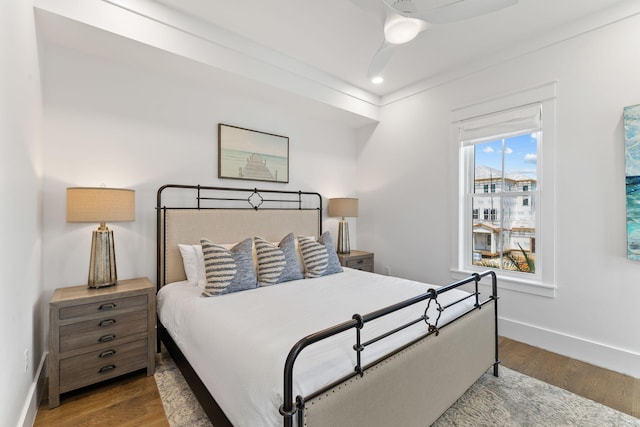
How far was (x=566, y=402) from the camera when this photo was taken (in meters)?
2.04

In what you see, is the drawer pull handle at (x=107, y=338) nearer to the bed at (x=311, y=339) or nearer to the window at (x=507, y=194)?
the bed at (x=311, y=339)

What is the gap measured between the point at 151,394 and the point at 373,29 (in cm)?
356

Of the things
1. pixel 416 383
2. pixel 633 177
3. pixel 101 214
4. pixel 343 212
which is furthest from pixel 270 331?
pixel 633 177

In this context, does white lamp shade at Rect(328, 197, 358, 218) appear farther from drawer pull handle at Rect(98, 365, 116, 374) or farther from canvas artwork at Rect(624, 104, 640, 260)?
drawer pull handle at Rect(98, 365, 116, 374)

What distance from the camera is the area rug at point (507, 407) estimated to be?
6.05 ft

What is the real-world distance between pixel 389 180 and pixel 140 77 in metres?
3.22

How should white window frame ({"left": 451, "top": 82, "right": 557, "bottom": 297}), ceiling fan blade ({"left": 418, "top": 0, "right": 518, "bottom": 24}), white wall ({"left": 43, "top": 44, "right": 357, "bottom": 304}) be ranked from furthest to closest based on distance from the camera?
white window frame ({"left": 451, "top": 82, "right": 557, "bottom": 297})
white wall ({"left": 43, "top": 44, "right": 357, "bottom": 304})
ceiling fan blade ({"left": 418, "top": 0, "right": 518, "bottom": 24})

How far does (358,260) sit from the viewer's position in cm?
407

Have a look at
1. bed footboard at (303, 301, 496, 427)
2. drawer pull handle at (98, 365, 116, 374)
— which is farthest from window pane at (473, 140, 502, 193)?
drawer pull handle at (98, 365, 116, 374)

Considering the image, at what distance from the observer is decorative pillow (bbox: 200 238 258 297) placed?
91.7 inches

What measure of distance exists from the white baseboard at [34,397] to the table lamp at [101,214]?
2.20 ft

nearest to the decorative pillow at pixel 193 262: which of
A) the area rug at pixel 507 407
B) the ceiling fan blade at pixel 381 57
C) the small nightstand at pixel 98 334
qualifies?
the small nightstand at pixel 98 334

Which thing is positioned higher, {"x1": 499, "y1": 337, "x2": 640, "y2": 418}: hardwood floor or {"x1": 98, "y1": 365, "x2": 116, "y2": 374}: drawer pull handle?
{"x1": 98, "y1": 365, "x2": 116, "y2": 374}: drawer pull handle

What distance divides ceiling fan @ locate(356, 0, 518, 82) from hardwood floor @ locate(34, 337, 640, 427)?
2778 millimetres
